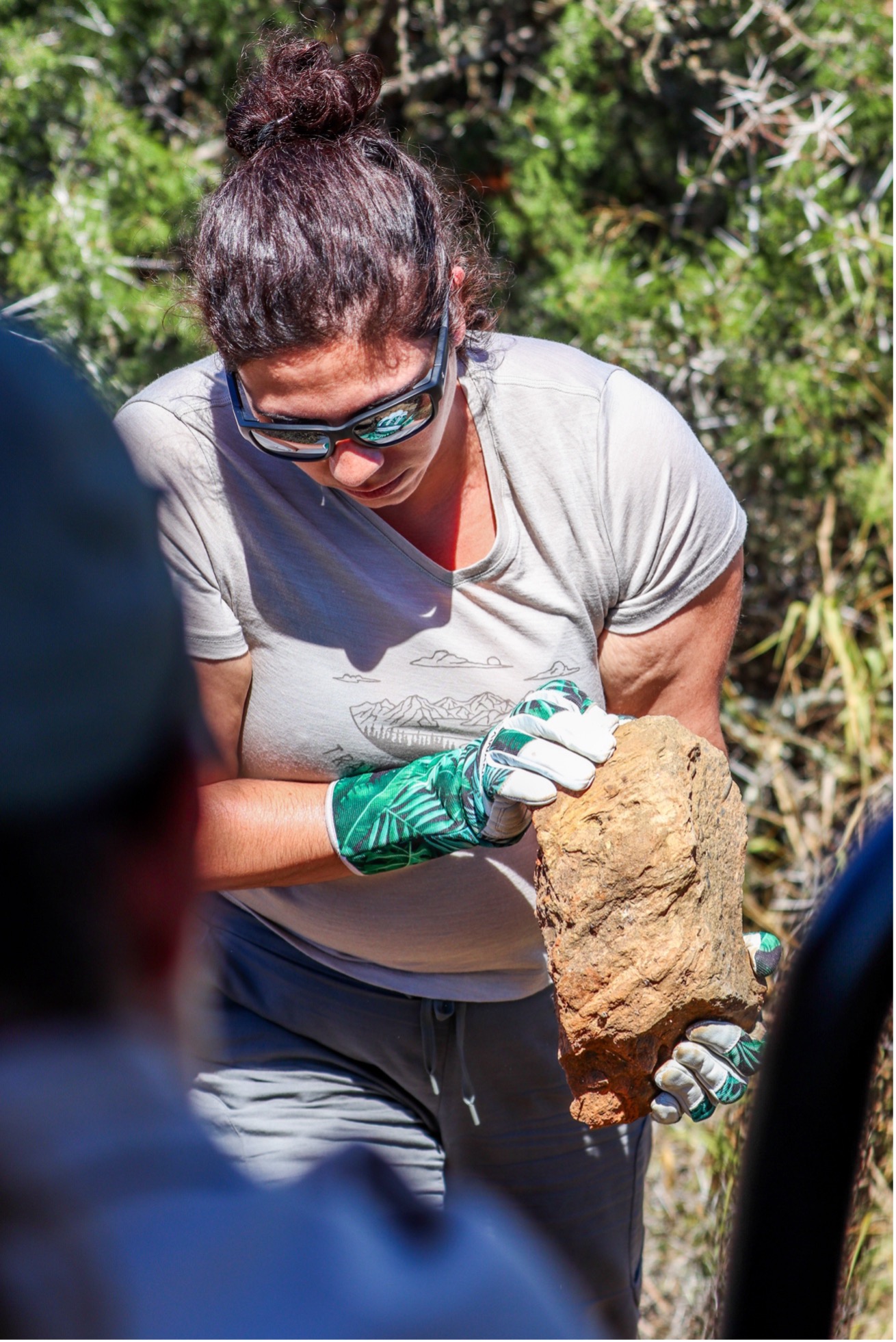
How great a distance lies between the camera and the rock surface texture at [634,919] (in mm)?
1606

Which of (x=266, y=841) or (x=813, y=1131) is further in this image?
(x=266, y=841)

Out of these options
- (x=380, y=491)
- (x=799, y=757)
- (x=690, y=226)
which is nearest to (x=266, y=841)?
(x=380, y=491)

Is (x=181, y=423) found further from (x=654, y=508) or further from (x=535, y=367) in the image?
(x=654, y=508)

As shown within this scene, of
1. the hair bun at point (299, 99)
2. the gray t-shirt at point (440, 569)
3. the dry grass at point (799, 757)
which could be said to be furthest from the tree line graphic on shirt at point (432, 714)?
Result: the dry grass at point (799, 757)

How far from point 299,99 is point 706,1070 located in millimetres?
1375

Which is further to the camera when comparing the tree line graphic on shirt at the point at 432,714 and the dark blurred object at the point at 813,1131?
the tree line graphic on shirt at the point at 432,714

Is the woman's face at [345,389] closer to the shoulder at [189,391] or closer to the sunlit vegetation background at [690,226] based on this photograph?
the shoulder at [189,391]

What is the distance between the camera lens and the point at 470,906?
1.85 meters

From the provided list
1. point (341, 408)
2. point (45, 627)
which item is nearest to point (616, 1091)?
point (341, 408)

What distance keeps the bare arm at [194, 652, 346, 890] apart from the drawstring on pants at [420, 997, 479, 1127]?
0.28m

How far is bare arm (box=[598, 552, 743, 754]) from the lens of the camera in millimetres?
1842

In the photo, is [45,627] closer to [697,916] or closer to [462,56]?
[697,916]

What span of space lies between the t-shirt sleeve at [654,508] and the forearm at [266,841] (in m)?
0.53

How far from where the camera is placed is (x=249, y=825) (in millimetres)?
1773
